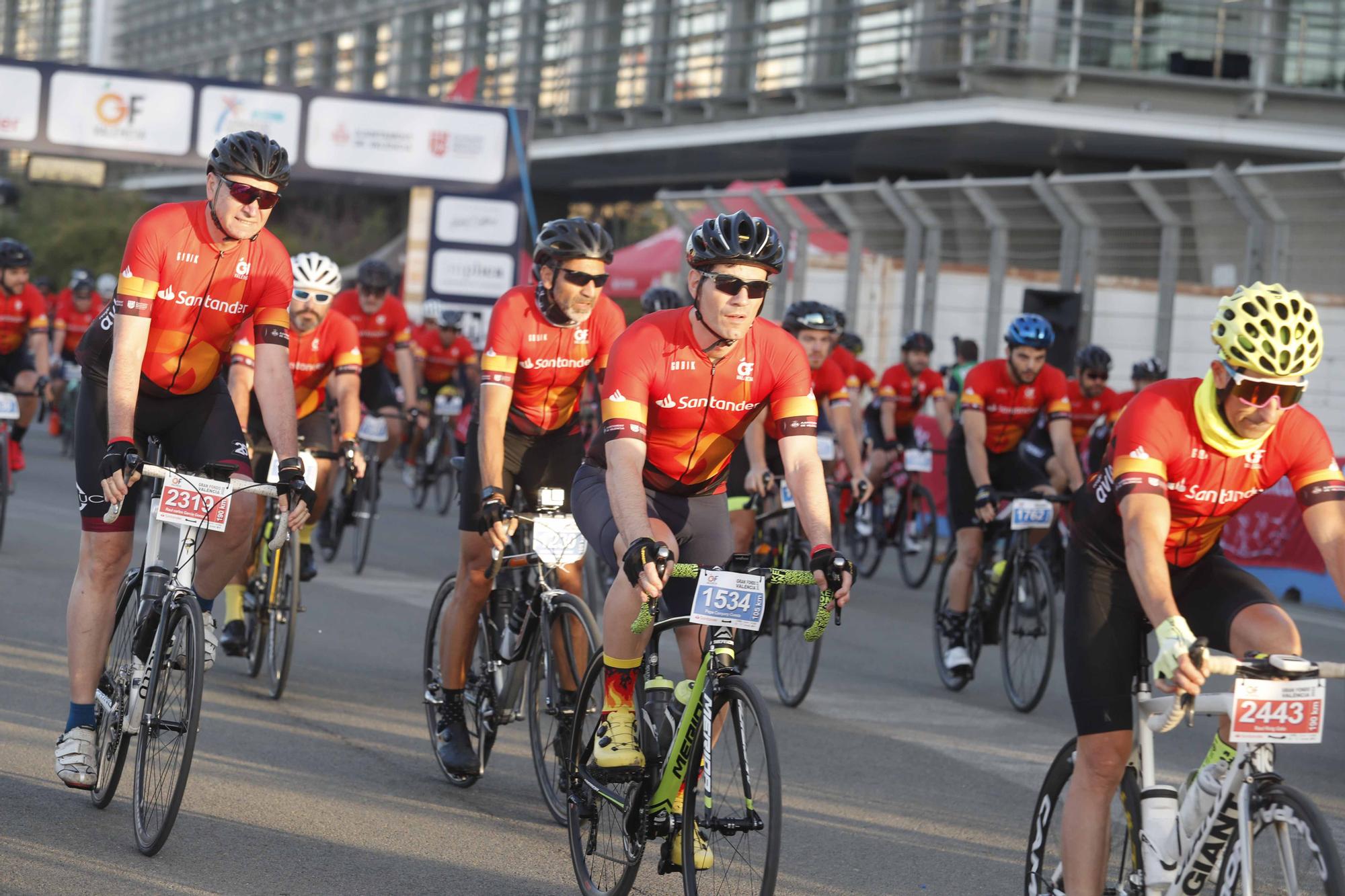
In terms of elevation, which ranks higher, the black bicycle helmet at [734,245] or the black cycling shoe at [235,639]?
the black bicycle helmet at [734,245]

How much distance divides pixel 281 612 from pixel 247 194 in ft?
9.71

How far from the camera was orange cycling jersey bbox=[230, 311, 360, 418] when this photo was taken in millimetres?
9438

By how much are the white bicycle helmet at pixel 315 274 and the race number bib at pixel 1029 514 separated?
3709mm

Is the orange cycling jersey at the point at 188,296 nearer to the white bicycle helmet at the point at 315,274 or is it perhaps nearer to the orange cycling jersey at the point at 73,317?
the white bicycle helmet at the point at 315,274

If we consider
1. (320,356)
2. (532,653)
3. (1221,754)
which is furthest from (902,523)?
(1221,754)

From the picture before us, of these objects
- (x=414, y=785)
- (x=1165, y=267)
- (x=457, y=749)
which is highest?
(x=1165, y=267)

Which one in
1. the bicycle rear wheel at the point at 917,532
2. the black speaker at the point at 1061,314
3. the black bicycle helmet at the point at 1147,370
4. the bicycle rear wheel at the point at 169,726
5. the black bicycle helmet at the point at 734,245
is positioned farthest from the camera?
the black speaker at the point at 1061,314

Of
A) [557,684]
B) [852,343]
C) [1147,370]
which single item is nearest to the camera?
[557,684]

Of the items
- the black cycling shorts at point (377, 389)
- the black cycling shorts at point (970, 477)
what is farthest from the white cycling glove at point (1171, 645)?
the black cycling shorts at point (377, 389)

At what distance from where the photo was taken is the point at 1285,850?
369 centimetres

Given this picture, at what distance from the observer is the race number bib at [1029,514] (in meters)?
8.98

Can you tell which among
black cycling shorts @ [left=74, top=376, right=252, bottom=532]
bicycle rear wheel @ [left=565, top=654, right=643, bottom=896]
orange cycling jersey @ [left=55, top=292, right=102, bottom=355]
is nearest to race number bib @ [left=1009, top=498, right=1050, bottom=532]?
bicycle rear wheel @ [left=565, top=654, right=643, bottom=896]

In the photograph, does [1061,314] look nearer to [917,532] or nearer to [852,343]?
[852,343]

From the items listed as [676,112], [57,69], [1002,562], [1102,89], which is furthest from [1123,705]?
[676,112]
